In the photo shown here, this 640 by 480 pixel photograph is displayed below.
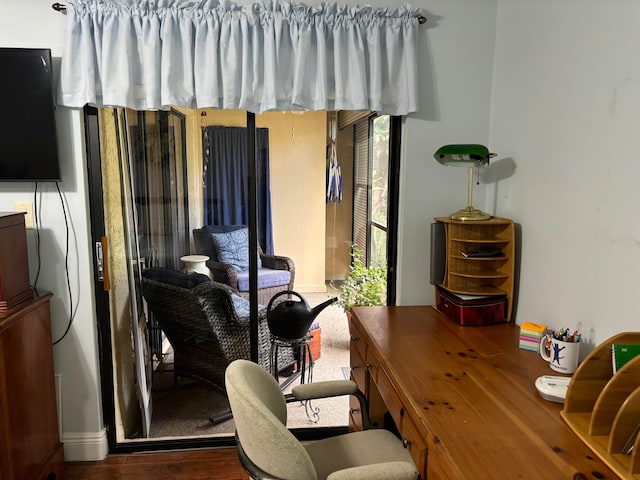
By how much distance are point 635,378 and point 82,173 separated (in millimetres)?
2244

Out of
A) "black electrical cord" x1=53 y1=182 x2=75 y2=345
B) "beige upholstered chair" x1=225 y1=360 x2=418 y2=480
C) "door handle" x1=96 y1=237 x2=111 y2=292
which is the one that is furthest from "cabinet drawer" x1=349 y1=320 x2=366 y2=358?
"black electrical cord" x1=53 y1=182 x2=75 y2=345

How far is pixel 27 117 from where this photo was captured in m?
1.98

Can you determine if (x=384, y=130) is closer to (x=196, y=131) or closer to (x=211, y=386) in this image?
(x=196, y=131)

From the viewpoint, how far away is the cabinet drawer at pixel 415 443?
1.24 metres

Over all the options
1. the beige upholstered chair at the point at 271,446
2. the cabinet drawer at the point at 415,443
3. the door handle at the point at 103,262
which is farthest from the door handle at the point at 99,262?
the cabinet drawer at the point at 415,443

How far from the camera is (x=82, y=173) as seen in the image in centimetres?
212

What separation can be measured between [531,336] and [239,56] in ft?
5.61

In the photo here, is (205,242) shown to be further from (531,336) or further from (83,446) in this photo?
(531,336)

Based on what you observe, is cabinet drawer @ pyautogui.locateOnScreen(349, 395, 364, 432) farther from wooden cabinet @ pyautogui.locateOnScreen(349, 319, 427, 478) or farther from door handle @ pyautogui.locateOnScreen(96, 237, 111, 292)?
door handle @ pyautogui.locateOnScreen(96, 237, 111, 292)


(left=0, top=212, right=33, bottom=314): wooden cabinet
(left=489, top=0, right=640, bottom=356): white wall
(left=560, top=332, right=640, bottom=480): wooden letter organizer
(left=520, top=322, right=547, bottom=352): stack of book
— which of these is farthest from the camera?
(left=0, top=212, right=33, bottom=314): wooden cabinet

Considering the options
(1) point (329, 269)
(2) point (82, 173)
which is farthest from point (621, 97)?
(2) point (82, 173)

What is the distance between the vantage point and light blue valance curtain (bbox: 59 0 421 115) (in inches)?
77.5

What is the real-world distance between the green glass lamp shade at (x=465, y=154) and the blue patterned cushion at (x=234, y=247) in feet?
3.50

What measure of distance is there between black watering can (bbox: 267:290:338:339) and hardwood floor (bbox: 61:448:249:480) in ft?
2.22
